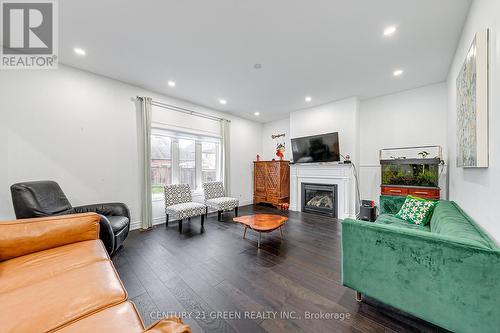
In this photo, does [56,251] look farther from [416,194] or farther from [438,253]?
[416,194]

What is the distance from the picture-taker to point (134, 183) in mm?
3461

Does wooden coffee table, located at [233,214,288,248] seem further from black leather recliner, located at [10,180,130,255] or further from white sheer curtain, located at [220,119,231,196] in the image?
white sheer curtain, located at [220,119,231,196]

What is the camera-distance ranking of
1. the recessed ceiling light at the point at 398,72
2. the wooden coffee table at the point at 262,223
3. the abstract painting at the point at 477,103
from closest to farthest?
1. the abstract painting at the point at 477,103
2. the wooden coffee table at the point at 262,223
3. the recessed ceiling light at the point at 398,72

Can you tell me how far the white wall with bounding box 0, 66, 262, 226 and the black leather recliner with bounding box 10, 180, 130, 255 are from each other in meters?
0.42

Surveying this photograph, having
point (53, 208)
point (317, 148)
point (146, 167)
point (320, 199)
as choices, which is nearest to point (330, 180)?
point (320, 199)

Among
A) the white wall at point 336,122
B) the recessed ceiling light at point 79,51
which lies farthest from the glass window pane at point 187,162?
the white wall at point 336,122

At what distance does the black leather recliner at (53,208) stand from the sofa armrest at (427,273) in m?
2.46

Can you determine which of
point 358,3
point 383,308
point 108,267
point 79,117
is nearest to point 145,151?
point 79,117

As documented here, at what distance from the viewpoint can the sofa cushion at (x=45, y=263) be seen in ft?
3.71

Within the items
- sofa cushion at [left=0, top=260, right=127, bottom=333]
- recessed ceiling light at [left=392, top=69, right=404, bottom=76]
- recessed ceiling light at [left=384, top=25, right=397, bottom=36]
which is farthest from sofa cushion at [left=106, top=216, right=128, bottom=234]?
recessed ceiling light at [left=392, top=69, right=404, bottom=76]

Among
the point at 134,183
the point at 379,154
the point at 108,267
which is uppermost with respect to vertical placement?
the point at 379,154

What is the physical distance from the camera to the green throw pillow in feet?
7.57

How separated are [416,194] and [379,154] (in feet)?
3.63

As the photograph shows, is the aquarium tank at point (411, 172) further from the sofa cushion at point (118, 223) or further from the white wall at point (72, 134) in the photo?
the white wall at point (72, 134)
